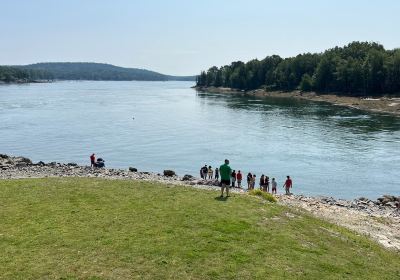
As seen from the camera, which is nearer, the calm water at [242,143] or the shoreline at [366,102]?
the calm water at [242,143]

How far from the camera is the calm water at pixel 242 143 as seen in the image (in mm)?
60125

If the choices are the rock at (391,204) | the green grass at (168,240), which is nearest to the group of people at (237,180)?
the green grass at (168,240)

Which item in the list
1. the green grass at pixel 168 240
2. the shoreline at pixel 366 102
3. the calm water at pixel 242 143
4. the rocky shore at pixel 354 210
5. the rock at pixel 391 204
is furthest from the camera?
the shoreline at pixel 366 102

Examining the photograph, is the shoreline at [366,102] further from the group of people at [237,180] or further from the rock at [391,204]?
the group of people at [237,180]

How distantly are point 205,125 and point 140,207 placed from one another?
279ft

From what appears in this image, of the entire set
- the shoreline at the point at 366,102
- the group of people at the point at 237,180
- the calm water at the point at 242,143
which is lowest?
the calm water at the point at 242,143

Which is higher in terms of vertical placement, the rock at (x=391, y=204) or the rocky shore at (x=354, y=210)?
the rocky shore at (x=354, y=210)

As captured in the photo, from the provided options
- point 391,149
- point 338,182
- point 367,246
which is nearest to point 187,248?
point 367,246

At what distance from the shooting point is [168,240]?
20000 mm

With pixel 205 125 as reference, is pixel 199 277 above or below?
above

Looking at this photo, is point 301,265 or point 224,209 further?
A: point 224,209

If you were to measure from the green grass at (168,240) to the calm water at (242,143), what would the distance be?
28362 millimetres

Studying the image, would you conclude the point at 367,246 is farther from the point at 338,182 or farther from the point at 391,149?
the point at 391,149

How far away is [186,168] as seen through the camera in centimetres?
6069
